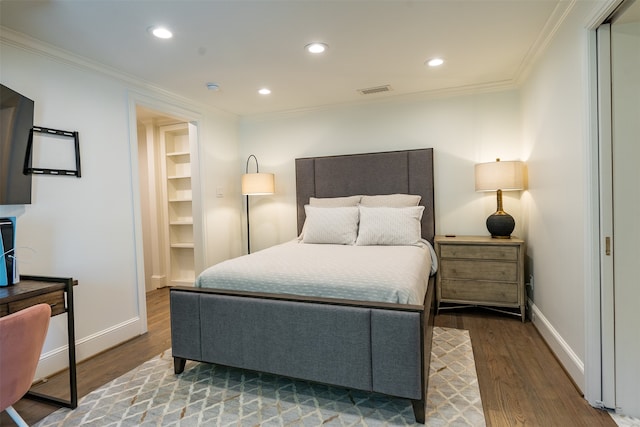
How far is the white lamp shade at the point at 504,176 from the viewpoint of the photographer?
311 centimetres

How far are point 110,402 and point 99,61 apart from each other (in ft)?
8.11

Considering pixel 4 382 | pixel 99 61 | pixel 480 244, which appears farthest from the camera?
pixel 480 244

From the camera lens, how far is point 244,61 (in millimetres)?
2791

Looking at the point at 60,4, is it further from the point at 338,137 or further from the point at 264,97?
the point at 338,137

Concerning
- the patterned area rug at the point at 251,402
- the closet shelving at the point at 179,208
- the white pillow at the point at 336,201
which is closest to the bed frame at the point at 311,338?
the patterned area rug at the point at 251,402

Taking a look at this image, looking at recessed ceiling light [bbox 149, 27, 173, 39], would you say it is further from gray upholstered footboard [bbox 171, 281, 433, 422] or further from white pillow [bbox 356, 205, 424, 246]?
white pillow [bbox 356, 205, 424, 246]

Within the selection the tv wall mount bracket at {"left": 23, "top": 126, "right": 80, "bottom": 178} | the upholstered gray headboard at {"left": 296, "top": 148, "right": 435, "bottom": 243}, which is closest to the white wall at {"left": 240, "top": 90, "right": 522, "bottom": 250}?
the upholstered gray headboard at {"left": 296, "top": 148, "right": 435, "bottom": 243}

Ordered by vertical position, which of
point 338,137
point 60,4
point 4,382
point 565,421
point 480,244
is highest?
point 60,4

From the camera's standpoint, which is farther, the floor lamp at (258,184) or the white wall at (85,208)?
the floor lamp at (258,184)

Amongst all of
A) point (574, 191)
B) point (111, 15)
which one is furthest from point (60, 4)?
point (574, 191)

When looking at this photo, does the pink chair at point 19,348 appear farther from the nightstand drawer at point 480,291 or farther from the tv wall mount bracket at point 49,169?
the nightstand drawer at point 480,291

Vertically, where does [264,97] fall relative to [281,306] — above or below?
above

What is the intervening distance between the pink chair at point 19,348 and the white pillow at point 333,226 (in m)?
2.25

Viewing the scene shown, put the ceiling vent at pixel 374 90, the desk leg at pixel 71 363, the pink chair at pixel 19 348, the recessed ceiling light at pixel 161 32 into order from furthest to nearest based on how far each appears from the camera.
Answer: the ceiling vent at pixel 374 90 → the recessed ceiling light at pixel 161 32 → the desk leg at pixel 71 363 → the pink chair at pixel 19 348
